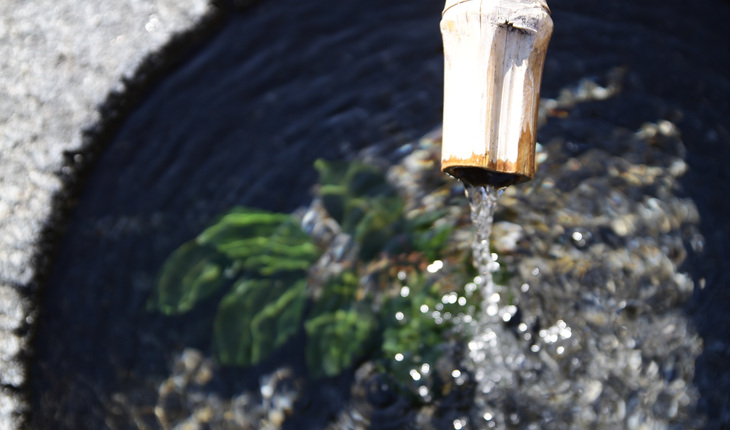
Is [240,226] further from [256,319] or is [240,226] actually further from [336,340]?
[336,340]

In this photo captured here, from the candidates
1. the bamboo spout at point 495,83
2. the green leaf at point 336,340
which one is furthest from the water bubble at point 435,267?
the bamboo spout at point 495,83

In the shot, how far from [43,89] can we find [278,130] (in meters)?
0.96

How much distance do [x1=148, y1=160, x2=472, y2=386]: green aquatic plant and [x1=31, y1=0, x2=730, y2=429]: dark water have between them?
9 cm

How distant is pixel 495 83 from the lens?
4.20 ft

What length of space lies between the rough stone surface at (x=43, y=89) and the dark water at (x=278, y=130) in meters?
0.12

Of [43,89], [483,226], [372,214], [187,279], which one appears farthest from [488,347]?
[43,89]

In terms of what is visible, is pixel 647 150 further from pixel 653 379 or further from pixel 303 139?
pixel 303 139

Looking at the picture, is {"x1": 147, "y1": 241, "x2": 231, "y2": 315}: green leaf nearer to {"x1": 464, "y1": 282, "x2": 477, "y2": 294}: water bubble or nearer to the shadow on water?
the shadow on water

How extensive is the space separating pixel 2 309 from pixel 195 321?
0.68 meters

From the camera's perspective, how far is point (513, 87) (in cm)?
129

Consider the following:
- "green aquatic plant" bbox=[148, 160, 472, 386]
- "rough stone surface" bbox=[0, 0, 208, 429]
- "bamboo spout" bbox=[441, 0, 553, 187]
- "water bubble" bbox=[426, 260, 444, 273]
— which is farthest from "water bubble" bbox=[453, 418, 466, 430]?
"rough stone surface" bbox=[0, 0, 208, 429]

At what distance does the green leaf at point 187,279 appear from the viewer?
7.91ft

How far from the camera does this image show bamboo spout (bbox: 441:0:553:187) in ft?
4.14

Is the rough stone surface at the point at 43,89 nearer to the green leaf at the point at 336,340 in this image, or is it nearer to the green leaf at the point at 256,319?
the green leaf at the point at 256,319
